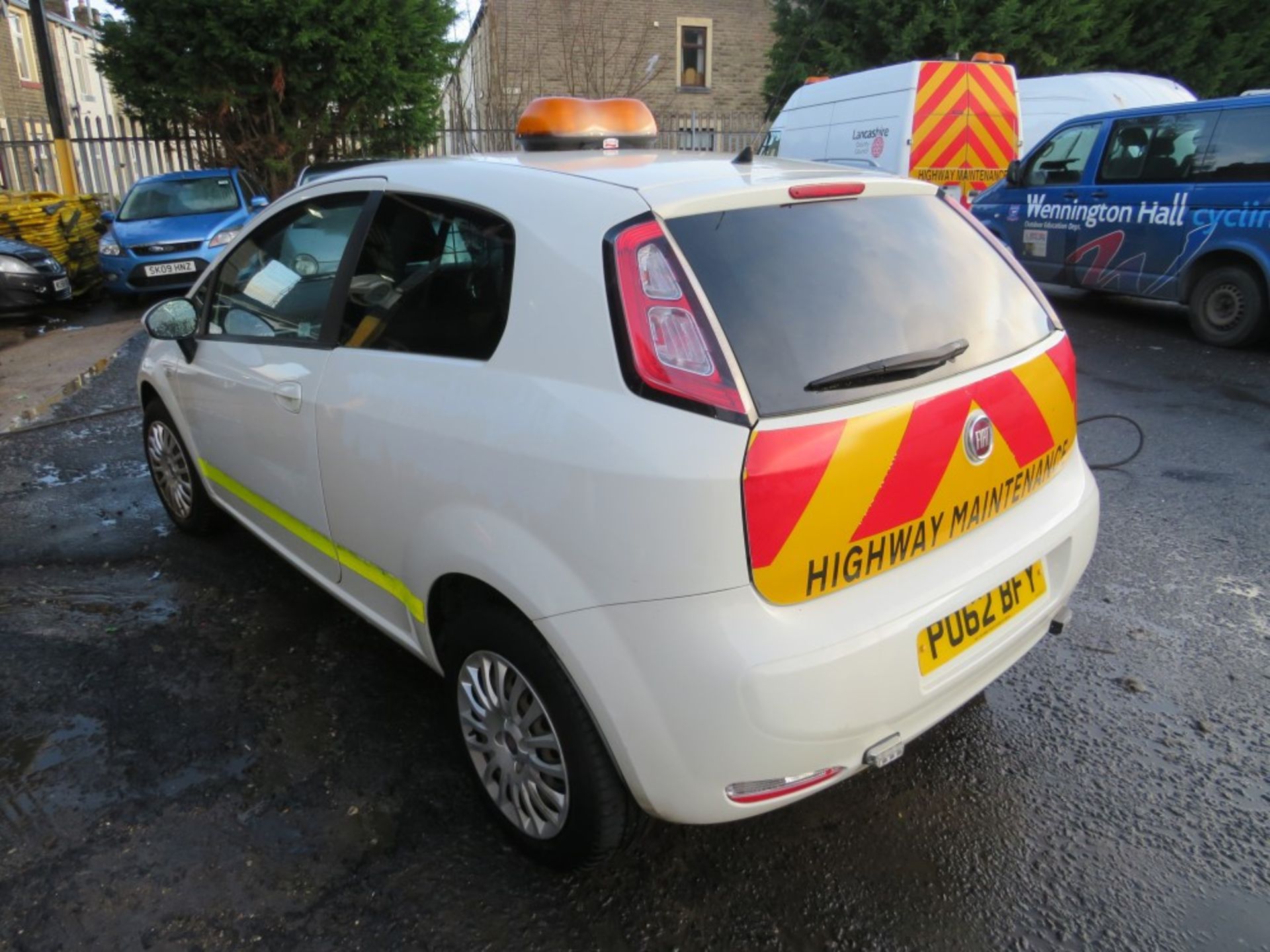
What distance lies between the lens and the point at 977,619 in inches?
84.2

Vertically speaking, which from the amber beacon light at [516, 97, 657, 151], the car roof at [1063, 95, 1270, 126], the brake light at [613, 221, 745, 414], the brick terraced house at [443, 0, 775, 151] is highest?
the brick terraced house at [443, 0, 775, 151]

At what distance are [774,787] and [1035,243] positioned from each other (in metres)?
8.82

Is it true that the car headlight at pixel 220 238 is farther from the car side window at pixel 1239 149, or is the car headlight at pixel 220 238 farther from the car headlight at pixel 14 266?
the car side window at pixel 1239 149

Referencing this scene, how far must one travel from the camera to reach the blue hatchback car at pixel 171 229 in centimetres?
1133

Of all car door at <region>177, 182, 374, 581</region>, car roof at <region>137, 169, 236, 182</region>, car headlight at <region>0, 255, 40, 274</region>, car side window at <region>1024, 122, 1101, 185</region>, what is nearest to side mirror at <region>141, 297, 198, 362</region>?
car door at <region>177, 182, 374, 581</region>

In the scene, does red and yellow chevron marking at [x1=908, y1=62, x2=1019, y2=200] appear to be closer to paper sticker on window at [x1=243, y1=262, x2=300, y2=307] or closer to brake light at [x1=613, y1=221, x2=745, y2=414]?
paper sticker on window at [x1=243, y1=262, x2=300, y2=307]

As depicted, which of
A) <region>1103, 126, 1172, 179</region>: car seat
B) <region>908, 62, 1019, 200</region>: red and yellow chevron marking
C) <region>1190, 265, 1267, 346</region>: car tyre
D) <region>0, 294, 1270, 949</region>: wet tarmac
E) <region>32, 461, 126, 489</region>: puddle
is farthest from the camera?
<region>908, 62, 1019, 200</region>: red and yellow chevron marking

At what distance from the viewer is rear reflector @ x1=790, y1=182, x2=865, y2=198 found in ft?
7.23

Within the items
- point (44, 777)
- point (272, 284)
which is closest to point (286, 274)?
point (272, 284)

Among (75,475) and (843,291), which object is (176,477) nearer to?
(75,475)

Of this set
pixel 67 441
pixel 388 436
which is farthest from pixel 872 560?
pixel 67 441

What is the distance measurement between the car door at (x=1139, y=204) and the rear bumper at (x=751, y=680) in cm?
731

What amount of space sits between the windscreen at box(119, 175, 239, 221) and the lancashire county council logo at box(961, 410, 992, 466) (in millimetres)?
12077

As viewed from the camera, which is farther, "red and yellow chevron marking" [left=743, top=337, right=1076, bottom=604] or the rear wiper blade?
the rear wiper blade
